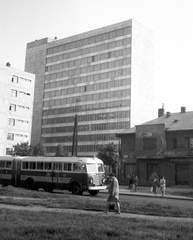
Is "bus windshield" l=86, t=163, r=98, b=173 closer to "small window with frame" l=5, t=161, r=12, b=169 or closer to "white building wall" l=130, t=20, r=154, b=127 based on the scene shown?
"small window with frame" l=5, t=161, r=12, b=169

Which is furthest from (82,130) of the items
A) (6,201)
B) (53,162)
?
(6,201)

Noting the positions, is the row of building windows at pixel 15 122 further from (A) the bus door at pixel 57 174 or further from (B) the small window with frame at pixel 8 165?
(A) the bus door at pixel 57 174

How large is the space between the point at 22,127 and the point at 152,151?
4231 cm

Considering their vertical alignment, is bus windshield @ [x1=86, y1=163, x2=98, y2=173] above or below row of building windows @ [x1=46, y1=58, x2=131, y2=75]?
below

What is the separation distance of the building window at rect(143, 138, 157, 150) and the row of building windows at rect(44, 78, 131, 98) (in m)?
41.9

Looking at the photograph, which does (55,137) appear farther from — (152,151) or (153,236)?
(153,236)

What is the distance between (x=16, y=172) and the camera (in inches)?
1142

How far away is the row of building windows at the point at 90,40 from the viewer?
285 feet

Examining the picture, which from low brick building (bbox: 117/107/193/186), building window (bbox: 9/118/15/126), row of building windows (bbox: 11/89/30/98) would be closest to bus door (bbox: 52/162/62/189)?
low brick building (bbox: 117/107/193/186)

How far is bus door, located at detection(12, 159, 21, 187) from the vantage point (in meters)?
28.8

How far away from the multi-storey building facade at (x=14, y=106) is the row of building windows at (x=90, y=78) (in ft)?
56.0

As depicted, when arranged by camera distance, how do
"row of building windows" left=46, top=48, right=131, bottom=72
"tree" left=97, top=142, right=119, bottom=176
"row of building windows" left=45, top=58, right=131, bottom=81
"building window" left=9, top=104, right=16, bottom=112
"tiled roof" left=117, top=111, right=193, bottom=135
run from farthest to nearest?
"row of building windows" left=46, top=48, right=131, bottom=72
"row of building windows" left=45, top=58, right=131, bottom=81
"building window" left=9, top=104, right=16, bottom=112
"tree" left=97, top=142, right=119, bottom=176
"tiled roof" left=117, top=111, right=193, bottom=135

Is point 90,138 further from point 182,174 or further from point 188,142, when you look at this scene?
point 182,174

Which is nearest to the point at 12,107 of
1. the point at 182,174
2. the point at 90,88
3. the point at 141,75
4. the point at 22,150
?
the point at 22,150
